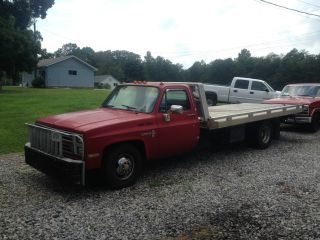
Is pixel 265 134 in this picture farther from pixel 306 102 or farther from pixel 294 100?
pixel 294 100

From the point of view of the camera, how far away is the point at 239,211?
5.77 m

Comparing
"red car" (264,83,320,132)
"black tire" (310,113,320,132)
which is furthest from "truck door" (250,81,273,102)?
"black tire" (310,113,320,132)

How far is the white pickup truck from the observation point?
2122cm

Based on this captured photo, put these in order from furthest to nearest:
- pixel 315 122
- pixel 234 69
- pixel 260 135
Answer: pixel 234 69
pixel 315 122
pixel 260 135

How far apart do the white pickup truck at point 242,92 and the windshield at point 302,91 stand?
5695 mm

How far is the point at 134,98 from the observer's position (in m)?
7.76

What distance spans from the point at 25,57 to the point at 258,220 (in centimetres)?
3554

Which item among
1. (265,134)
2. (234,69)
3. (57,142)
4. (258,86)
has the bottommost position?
(265,134)

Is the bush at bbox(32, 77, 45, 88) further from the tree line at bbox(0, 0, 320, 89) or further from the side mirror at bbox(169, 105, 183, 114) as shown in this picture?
the side mirror at bbox(169, 105, 183, 114)

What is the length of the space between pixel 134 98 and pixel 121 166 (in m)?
1.69

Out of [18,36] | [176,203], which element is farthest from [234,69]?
[176,203]

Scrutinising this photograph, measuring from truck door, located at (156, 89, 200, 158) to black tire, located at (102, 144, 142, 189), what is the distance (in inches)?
25.5

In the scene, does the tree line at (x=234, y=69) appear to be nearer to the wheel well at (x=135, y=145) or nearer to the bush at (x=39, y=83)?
the bush at (x=39, y=83)

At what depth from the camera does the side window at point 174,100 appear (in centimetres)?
750
